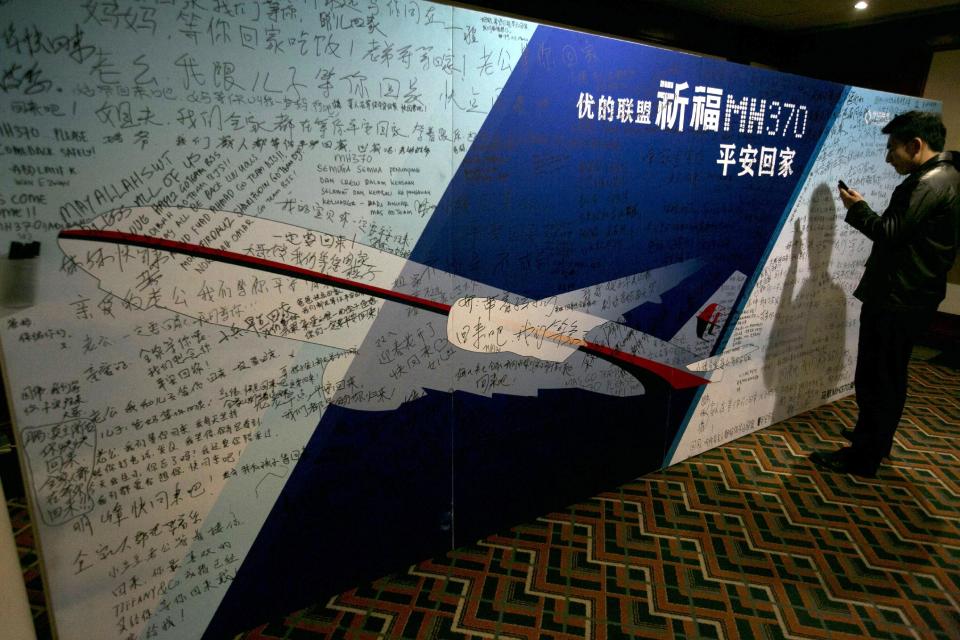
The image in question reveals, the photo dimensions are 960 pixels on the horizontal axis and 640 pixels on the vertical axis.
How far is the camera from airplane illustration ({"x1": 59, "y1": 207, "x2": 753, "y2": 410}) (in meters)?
1.79

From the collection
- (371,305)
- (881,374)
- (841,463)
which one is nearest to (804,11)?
(881,374)

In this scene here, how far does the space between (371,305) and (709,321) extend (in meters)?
2.13

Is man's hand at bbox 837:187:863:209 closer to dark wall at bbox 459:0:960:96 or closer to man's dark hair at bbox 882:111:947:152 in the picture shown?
→ man's dark hair at bbox 882:111:947:152

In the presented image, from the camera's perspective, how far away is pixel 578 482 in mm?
3092

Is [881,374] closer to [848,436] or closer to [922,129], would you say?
[848,436]

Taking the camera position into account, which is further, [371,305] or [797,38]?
[797,38]

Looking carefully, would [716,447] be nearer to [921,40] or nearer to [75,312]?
[75,312]

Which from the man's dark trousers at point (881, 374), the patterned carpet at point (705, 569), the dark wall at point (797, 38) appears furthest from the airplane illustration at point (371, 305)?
the dark wall at point (797, 38)

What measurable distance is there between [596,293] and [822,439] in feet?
7.44

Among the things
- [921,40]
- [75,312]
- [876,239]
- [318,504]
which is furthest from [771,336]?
[921,40]

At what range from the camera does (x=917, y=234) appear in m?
3.08
